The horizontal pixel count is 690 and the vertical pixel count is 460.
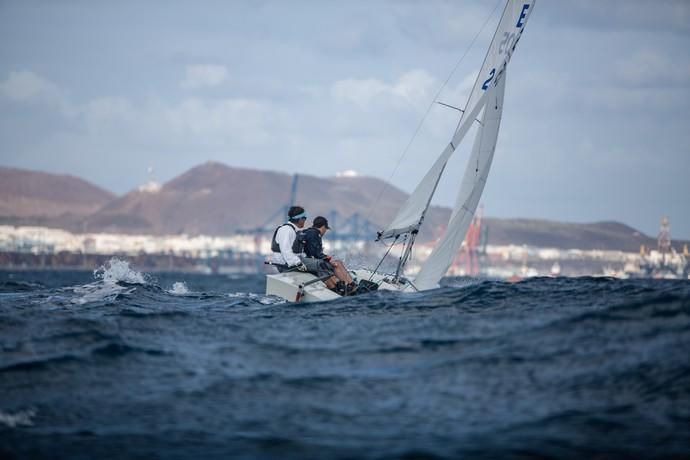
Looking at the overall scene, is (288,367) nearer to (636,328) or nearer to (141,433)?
(141,433)

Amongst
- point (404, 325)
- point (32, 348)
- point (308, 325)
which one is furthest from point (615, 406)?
point (32, 348)

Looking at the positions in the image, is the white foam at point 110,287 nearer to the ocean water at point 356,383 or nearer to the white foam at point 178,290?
the white foam at point 178,290

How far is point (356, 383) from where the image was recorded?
318 inches

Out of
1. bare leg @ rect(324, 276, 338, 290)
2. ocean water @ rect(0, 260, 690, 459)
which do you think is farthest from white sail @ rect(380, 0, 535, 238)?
ocean water @ rect(0, 260, 690, 459)

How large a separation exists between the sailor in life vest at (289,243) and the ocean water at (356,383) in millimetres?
2902

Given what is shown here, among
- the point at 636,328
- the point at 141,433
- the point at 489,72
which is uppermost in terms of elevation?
the point at 489,72

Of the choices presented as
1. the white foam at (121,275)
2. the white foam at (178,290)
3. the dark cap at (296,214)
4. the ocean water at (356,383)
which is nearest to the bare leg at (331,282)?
the dark cap at (296,214)

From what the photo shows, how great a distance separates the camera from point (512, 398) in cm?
746

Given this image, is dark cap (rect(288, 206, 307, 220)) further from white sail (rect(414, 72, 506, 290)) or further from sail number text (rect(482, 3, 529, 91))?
sail number text (rect(482, 3, 529, 91))

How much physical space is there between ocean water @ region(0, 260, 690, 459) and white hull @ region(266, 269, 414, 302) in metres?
2.12

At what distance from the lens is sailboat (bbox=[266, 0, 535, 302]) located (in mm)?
15398

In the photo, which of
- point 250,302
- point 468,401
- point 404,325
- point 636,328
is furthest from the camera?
point 250,302

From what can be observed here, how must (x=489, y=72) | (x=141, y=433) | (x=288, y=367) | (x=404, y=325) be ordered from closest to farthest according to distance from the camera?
(x=141, y=433), (x=288, y=367), (x=404, y=325), (x=489, y=72)

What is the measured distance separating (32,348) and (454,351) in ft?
14.1
